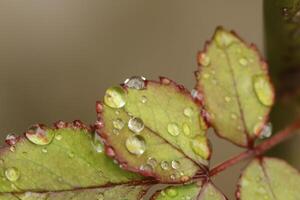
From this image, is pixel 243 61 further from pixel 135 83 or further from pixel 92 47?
pixel 92 47

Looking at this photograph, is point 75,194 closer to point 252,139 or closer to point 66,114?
point 252,139

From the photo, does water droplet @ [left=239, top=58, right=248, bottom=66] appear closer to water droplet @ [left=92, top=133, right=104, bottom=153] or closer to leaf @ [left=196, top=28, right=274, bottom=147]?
leaf @ [left=196, top=28, right=274, bottom=147]

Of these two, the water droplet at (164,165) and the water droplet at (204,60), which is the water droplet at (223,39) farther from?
the water droplet at (164,165)

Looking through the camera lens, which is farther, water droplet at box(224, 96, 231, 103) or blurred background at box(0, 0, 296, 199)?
blurred background at box(0, 0, 296, 199)

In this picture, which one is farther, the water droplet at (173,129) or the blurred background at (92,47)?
the blurred background at (92,47)

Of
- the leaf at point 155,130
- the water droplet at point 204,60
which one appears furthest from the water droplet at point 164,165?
the water droplet at point 204,60

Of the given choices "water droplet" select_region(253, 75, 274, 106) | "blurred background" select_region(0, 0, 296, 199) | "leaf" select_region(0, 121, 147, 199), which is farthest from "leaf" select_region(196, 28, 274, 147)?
"blurred background" select_region(0, 0, 296, 199)
